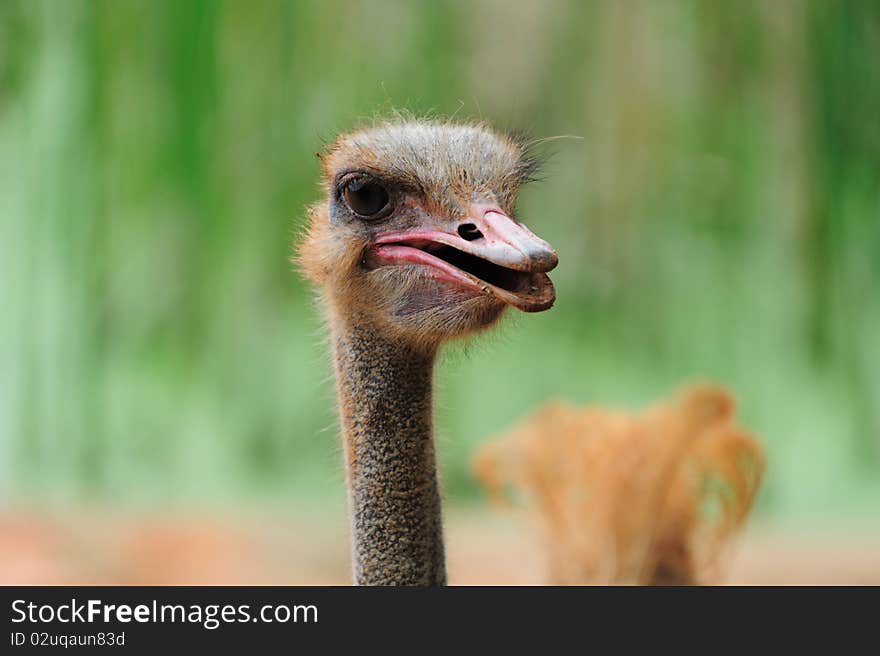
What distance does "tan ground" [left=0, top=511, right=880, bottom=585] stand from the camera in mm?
3148

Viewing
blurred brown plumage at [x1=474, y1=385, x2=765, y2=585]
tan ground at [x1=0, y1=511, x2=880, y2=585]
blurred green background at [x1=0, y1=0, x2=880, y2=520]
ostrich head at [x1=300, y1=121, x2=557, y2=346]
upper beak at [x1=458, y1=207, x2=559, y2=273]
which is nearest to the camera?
upper beak at [x1=458, y1=207, x2=559, y2=273]

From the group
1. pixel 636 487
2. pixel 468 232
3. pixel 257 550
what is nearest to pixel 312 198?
pixel 257 550

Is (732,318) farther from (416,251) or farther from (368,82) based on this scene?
(416,251)

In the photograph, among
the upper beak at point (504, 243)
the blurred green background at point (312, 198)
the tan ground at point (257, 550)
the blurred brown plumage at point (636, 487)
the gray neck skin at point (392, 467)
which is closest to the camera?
the upper beak at point (504, 243)

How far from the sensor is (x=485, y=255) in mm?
1000

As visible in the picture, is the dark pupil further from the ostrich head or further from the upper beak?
the upper beak

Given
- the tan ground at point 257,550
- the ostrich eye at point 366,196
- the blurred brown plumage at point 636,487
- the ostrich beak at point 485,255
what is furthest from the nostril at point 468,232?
the tan ground at point 257,550

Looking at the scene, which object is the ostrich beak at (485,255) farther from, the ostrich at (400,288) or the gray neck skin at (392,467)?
the gray neck skin at (392,467)

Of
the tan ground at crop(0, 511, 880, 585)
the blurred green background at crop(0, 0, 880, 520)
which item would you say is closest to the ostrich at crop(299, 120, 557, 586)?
the tan ground at crop(0, 511, 880, 585)

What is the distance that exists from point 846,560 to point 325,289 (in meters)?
2.43

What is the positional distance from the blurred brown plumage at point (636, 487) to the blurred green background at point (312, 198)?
852mm

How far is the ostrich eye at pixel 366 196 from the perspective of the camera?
45.7 inches

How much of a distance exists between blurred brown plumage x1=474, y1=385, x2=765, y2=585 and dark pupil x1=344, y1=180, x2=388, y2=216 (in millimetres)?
1273

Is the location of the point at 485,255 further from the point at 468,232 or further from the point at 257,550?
the point at 257,550
